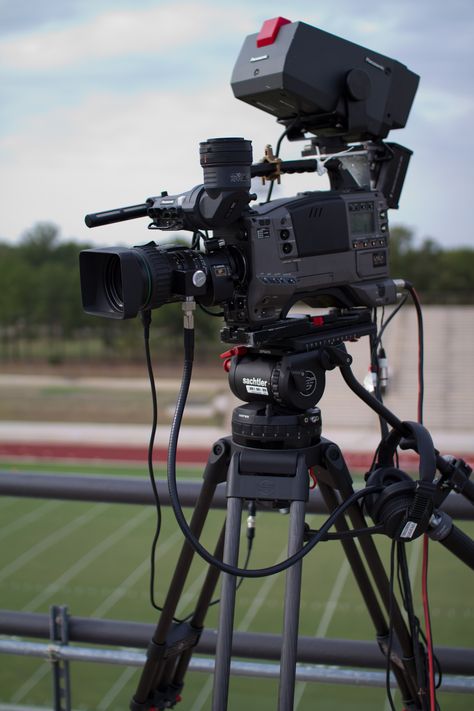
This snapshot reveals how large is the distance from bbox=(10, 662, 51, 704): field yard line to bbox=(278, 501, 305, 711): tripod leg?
7730mm

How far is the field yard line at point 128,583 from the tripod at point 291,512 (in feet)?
29.4

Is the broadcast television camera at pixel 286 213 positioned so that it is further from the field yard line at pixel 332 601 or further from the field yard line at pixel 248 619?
the field yard line at pixel 332 601

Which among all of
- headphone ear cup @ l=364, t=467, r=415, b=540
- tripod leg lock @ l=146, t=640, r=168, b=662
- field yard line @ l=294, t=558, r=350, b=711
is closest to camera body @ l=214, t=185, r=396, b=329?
headphone ear cup @ l=364, t=467, r=415, b=540

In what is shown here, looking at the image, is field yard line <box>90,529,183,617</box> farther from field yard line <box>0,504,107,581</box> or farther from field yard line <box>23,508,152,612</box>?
field yard line <box>0,504,107,581</box>

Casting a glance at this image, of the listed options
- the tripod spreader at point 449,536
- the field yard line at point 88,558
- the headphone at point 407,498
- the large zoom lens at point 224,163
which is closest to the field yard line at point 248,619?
the field yard line at point 88,558

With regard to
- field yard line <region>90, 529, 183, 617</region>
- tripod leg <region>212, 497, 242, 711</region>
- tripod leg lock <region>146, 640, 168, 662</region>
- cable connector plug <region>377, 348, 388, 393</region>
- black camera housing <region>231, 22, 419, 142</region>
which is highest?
black camera housing <region>231, 22, 419, 142</region>

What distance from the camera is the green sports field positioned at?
889 centimetres

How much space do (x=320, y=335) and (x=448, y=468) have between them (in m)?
0.38

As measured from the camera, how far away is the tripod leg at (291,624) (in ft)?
5.32

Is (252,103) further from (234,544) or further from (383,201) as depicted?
(234,544)

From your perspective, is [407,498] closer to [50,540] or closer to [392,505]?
[392,505]

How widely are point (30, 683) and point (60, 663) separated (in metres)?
7.69

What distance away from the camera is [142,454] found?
18297 mm

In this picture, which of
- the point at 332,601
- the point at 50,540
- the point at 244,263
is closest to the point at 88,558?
the point at 50,540
